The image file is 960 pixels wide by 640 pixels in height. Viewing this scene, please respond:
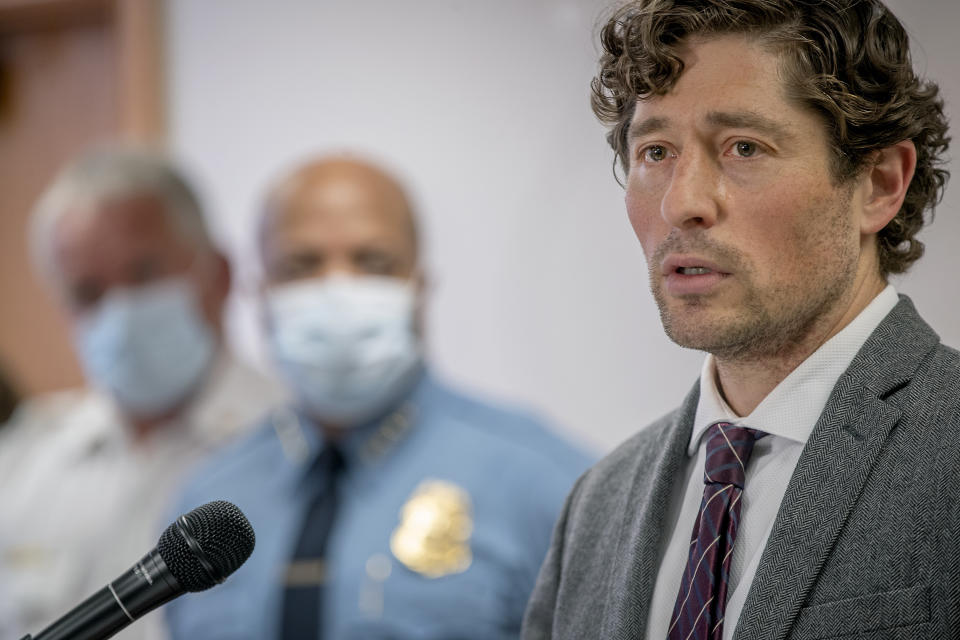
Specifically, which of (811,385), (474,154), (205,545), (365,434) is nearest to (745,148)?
(811,385)

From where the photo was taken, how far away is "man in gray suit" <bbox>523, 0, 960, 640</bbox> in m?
1.11

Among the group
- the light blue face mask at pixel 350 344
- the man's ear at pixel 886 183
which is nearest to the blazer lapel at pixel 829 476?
the man's ear at pixel 886 183

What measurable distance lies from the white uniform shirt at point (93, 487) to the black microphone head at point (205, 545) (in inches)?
77.0

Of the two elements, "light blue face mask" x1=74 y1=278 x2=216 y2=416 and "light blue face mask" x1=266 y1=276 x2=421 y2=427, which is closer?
"light blue face mask" x1=266 y1=276 x2=421 y2=427

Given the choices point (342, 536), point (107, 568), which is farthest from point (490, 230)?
point (107, 568)

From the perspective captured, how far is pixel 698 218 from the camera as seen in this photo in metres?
1.18

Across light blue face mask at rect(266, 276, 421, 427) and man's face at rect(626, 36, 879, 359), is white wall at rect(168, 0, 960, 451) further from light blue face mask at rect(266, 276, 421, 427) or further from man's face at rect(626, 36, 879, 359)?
man's face at rect(626, 36, 879, 359)

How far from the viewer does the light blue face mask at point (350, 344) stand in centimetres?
275

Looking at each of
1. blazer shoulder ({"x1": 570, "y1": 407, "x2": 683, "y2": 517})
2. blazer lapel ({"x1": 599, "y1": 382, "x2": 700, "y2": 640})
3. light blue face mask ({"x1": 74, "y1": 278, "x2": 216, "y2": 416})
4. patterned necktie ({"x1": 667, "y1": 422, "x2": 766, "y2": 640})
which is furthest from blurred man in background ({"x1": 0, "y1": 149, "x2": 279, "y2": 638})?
patterned necktie ({"x1": 667, "y1": 422, "x2": 766, "y2": 640})

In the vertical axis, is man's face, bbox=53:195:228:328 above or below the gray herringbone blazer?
above

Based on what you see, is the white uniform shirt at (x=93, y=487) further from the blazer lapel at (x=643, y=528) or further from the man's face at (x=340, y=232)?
the blazer lapel at (x=643, y=528)

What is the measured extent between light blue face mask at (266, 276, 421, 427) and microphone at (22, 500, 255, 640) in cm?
160

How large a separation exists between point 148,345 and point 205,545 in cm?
222

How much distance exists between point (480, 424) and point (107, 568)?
111 cm
